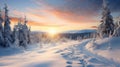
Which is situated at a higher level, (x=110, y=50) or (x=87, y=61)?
(x=110, y=50)

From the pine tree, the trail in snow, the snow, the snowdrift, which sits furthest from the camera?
the pine tree

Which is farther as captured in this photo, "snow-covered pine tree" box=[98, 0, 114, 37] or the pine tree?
the pine tree

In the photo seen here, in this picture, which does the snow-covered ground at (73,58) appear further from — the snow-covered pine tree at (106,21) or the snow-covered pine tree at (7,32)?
the snow-covered pine tree at (7,32)

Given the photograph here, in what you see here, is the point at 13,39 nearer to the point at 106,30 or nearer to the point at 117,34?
the point at 106,30

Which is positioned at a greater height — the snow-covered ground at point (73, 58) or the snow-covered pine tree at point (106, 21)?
the snow-covered pine tree at point (106, 21)

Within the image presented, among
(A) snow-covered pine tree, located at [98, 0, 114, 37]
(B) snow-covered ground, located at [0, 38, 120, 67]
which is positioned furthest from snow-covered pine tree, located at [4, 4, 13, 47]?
(A) snow-covered pine tree, located at [98, 0, 114, 37]

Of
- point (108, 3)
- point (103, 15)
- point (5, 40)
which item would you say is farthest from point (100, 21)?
point (5, 40)

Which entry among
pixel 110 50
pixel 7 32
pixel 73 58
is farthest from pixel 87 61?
pixel 7 32

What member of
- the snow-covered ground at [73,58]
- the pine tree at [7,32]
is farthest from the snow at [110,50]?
the pine tree at [7,32]

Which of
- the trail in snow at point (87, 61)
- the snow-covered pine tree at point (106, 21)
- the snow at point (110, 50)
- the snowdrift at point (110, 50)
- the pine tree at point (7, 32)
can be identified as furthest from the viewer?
the pine tree at point (7, 32)

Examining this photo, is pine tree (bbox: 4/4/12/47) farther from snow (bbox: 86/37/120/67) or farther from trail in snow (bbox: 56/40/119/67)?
trail in snow (bbox: 56/40/119/67)

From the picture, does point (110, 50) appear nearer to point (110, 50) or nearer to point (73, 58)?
point (110, 50)

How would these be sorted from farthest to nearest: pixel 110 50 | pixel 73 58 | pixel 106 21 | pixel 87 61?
pixel 106 21
pixel 110 50
pixel 73 58
pixel 87 61

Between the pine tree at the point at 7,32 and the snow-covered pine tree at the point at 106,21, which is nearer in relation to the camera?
the snow-covered pine tree at the point at 106,21
